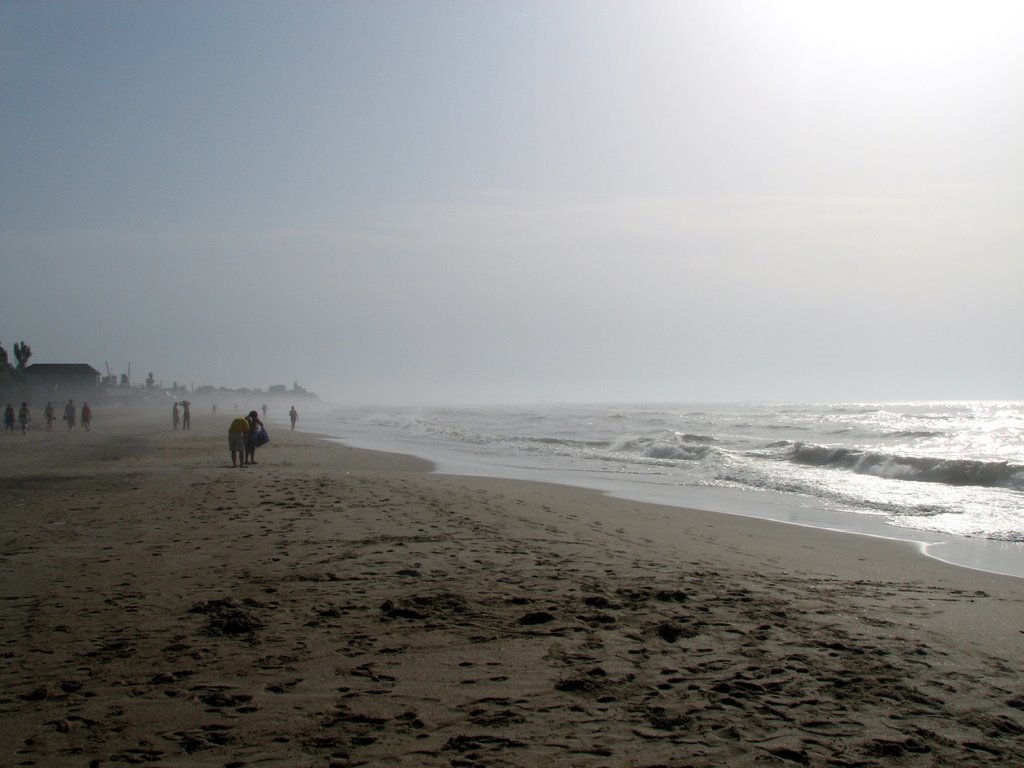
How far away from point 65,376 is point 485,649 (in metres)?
91.1

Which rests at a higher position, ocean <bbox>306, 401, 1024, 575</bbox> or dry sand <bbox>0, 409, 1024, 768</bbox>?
dry sand <bbox>0, 409, 1024, 768</bbox>

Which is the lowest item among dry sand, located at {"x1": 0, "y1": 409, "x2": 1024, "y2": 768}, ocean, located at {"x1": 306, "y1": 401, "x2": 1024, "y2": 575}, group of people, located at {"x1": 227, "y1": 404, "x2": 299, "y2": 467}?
ocean, located at {"x1": 306, "y1": 401, "x2": 1024, "y2": 575}

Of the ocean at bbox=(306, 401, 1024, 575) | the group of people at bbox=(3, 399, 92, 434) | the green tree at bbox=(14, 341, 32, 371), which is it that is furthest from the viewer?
the green tree at bbox=(14, 341, 32, 371)

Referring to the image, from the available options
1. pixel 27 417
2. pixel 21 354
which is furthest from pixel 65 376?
pixel 27 417

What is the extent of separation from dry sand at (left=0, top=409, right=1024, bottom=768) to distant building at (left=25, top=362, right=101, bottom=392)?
3178 inches

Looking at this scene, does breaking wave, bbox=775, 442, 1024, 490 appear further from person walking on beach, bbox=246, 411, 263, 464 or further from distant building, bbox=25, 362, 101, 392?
distant building, bbox=25, 362, 101, 392

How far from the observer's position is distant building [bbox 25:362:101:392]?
7896cm

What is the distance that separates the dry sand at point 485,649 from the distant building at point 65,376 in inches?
3178

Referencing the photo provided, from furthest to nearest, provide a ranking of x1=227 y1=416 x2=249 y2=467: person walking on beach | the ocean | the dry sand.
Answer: x1=227 y1=416 x2=249 y2=467: person walking on beach, the ocean, the dry sand

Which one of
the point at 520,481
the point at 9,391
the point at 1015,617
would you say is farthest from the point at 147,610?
→ the point at 9,391

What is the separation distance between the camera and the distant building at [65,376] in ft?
259

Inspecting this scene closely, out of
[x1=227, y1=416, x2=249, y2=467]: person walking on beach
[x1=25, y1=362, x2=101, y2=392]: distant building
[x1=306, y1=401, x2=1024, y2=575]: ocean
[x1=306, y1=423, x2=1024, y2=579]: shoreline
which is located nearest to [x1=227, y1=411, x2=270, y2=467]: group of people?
[x1=227, y1=416, x2=249, y2=467]: person walking on beach

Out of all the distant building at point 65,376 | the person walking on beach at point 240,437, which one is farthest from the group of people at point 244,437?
the distant building at point 65,376

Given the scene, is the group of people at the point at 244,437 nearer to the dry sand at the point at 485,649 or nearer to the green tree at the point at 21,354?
the dry sand at the point at 485,649
